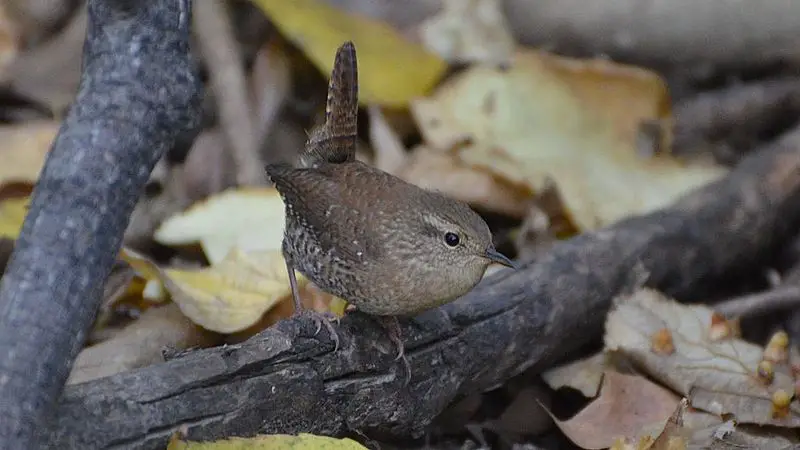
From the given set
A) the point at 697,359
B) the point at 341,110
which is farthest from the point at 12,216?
the point at 697,359

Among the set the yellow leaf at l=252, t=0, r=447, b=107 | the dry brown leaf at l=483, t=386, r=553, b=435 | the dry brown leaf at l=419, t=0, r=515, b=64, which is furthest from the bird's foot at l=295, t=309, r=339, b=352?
the dry brown leaf at l=419, t=0, r=515, b=64

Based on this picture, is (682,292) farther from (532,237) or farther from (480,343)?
(480,343)

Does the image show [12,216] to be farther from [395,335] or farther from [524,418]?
[524,418]

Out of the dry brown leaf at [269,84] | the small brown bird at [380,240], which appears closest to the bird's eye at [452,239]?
the small brown bird at [380,240]

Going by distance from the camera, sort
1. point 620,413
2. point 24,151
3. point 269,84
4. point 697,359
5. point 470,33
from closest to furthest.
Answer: point 620,413
point 697,359
point 24,151
point 269,84
point 470,33

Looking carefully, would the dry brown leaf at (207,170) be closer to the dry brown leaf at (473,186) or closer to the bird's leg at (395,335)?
the dry brown leaf at (473,186)
